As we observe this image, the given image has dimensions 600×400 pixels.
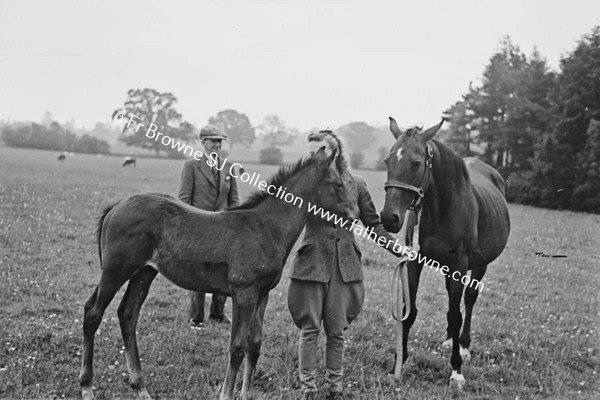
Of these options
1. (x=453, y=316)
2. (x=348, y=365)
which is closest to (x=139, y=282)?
(x=348, y=365)

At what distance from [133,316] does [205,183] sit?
222cm

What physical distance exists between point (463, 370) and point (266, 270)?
284 centimetres

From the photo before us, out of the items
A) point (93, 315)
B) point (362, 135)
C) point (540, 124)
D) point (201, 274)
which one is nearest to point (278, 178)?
point (201, 274)

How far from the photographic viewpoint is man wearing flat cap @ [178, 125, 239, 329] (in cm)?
606

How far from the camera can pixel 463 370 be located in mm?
5332

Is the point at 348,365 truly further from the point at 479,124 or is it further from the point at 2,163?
the point at 479,124

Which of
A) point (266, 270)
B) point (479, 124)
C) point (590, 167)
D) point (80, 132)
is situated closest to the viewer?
point (266, 270)

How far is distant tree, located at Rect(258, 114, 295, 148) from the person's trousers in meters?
40.3

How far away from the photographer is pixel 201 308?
6.24 meters

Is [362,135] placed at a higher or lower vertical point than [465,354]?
higher

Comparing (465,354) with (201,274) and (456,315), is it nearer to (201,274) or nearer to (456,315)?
(456,315)

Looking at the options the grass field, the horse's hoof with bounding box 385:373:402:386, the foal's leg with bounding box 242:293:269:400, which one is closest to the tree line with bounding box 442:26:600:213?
the grass field

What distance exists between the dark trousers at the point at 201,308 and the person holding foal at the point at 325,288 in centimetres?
209

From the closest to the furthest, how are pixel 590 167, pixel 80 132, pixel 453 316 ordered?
pixel 453 316
pixel 590 167
pixel 80 132
